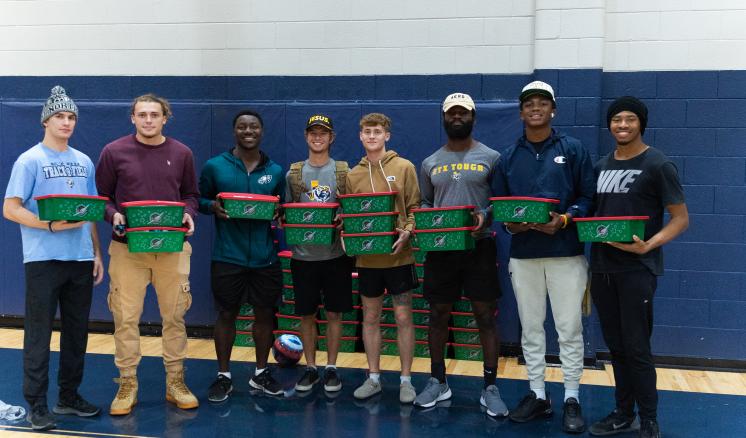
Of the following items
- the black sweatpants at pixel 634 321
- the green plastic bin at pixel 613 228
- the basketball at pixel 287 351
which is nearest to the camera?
the green plastic bin at pixel 613 228

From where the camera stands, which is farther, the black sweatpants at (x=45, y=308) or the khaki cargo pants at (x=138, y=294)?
the khaki cargo pants at (x=138, y=294)

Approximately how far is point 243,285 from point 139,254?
0.66 m

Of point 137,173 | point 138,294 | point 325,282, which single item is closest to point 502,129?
point 325,282

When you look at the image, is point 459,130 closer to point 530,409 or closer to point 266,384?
point 530,409

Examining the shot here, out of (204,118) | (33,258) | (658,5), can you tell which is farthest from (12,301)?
(658,5)

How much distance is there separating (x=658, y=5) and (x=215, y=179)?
3353mm

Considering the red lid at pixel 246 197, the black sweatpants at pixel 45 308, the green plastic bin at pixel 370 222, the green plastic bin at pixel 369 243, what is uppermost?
the red lid at pixel 246 197

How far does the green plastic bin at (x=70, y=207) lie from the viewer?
146 inches

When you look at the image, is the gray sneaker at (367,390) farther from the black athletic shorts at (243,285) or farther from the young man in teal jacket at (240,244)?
the black athletic shorts at (243,285)

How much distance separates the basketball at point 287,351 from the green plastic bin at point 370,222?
1344mm

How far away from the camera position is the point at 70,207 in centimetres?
375

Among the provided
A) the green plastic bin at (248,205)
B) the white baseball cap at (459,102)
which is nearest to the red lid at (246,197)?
the green plastic bin at (248,205)

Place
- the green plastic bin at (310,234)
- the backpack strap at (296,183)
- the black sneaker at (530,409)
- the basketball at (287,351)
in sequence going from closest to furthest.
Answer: the black sneaker at (530,409)
the green plastic bin at (310,234)
the backpack strap at (296,183)
the basketball at (287,351)

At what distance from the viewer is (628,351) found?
3.70 meters
